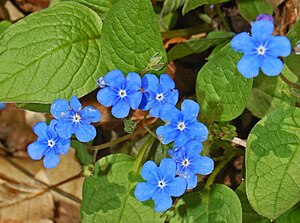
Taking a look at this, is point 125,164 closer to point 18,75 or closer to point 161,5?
point 18,75

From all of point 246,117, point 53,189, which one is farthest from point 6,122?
point 246,117

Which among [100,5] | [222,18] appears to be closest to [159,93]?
[100,5]

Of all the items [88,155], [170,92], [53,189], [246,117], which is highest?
[170,92]

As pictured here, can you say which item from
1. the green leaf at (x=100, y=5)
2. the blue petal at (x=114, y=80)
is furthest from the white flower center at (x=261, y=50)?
the green leaf at (x=100, y=5)

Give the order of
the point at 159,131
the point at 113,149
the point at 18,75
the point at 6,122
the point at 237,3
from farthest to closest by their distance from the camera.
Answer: the point at 6,122
the point at 113,149
the point at 237,3
the point at 18,75
the point at 159,131

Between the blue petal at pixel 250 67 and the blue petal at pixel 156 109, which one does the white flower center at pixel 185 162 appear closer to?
the blue petal at pixel 156 109

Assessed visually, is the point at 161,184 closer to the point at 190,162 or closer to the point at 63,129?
the point at 190,162

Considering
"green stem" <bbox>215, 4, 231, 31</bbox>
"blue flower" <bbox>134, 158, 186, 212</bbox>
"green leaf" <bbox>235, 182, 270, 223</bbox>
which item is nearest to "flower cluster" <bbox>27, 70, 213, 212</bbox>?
"blue flower" <bbox>134, 158, 186, 212</bbox>
